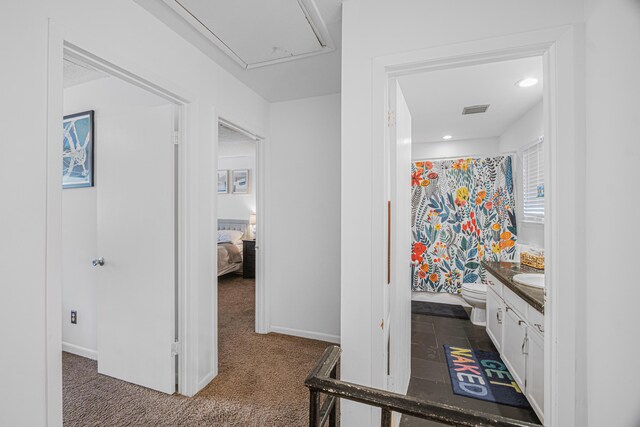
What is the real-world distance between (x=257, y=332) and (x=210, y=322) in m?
1.00

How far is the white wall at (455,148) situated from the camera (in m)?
4.03

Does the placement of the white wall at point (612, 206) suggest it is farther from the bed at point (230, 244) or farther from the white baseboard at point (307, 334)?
the bed at point (230, 244)

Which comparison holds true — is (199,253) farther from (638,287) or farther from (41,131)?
(638,287)

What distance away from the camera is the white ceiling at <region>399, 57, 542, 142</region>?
7.28 feet

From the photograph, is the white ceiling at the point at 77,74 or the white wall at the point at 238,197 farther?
the white wall at the point at 238,197

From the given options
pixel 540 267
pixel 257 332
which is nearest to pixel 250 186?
pixel 257 332

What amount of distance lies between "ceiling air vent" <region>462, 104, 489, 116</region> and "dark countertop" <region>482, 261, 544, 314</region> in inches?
63.6

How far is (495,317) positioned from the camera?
2670 millimetres

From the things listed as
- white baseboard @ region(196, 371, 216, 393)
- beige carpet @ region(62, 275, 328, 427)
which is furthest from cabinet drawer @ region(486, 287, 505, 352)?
white baseboard @ region(196, 371, 216, 393)

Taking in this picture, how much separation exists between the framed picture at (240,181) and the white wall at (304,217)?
10.9 ft

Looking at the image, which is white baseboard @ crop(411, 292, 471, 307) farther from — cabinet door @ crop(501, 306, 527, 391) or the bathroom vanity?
cabinet door @ crop(501, 306, 527, 391)

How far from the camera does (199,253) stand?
6.59ft

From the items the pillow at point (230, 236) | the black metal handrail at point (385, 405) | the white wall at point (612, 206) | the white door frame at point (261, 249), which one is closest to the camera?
the black metal handrail at point (385, 405)

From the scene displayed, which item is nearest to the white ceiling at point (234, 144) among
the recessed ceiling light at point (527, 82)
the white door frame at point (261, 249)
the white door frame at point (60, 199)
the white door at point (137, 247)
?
the white door frame at point (261, 249)
